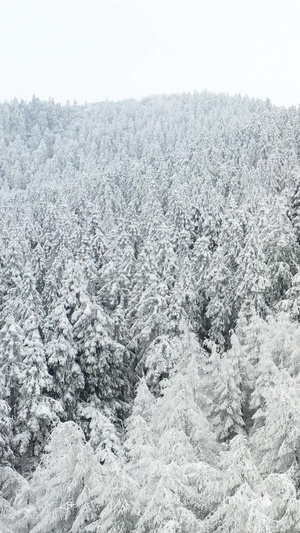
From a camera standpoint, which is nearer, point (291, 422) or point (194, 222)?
point (291, 422)

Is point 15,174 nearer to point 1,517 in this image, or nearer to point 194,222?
point 194,222

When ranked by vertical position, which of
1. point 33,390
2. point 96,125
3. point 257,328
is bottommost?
point 33,390

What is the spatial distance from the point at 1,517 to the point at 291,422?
11226 mm

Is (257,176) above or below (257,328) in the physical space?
above

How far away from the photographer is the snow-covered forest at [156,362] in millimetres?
15820

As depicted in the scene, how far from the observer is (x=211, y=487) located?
51.4ft

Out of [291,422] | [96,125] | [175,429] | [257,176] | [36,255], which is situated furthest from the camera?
[96,125]

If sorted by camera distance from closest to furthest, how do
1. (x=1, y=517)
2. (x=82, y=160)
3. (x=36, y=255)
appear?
(x=1, y=517), (x=36, y=255), (x=82, y=160)

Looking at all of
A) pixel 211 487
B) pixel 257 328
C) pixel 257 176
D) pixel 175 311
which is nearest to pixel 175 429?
pixel 211 487

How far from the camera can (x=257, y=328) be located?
87.7 feet

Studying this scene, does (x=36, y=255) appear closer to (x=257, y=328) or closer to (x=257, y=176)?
(x=257, y=328)

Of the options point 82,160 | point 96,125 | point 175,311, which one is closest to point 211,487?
point 175,311

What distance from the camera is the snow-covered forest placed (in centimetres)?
1582

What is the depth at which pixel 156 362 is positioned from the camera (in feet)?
111
